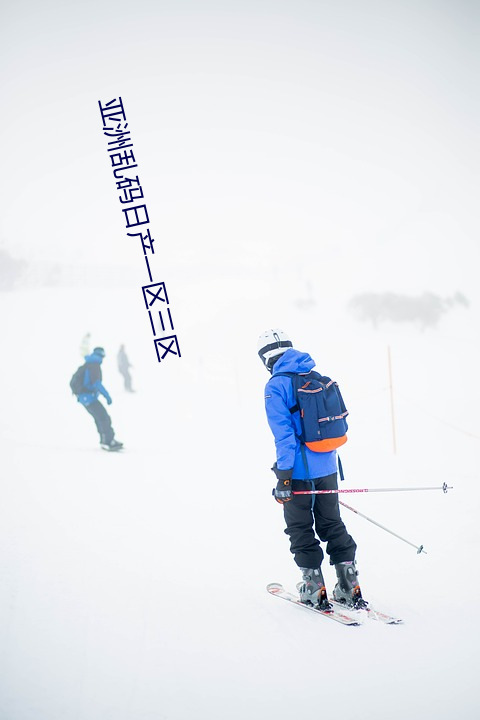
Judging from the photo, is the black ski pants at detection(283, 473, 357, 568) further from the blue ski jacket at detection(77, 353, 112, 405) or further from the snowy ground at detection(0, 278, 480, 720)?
the blue ski jacket at detection(77, 353, 112, 405)

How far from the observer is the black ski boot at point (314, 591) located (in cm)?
285

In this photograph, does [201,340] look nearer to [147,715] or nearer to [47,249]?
[47,249]

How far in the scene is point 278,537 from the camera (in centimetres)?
423

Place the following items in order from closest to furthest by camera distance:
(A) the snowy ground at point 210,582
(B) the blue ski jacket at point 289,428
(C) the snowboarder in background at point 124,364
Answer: (A) the snowy ground at point 210,582 → (B) the blue ski jacket at point 289,428 → (C) the snowboarder in background at point 124,364

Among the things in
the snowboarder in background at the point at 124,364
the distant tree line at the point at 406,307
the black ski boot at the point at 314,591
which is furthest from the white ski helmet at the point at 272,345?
the distant tree line at the point at 406,307

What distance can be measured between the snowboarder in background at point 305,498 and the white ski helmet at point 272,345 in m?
0.11

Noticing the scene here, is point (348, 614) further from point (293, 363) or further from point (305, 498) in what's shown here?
point (293, 363)

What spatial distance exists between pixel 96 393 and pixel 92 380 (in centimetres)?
29

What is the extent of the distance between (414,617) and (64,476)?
521 cm

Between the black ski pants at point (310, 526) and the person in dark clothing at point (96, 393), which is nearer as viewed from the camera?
the black ski pants at point (310, 526)

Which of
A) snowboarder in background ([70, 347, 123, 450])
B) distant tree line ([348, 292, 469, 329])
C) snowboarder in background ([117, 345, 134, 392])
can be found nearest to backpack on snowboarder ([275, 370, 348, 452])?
snowboarder in background ([70, 347, 123, 450])

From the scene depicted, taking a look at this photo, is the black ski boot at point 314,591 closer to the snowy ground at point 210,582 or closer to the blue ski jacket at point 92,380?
the snowy ground at point 210,582

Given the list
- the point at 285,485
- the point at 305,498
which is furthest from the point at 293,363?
the point at 305,498

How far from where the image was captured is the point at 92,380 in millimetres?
7449
